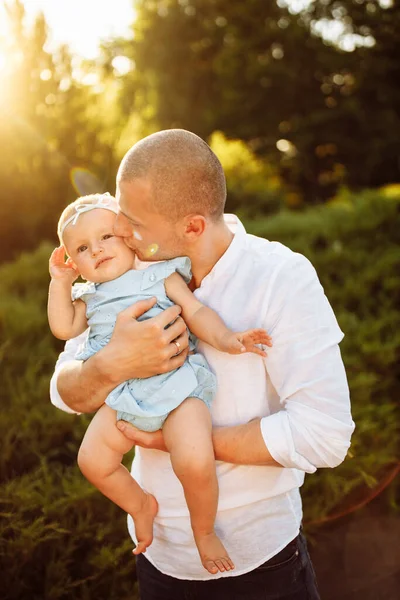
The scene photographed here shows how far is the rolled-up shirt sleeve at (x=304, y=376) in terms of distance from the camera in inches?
63.9

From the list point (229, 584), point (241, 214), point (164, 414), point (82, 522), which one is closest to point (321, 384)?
point (164, 414)

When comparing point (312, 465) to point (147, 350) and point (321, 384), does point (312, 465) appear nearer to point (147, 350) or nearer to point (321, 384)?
point (321, 384)

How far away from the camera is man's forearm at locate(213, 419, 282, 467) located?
168cm

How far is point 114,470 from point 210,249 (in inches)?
30.4

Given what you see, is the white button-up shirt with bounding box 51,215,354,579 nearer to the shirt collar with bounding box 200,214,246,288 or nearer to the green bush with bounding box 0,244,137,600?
the shirt collar with bounding box 200,214,246,288

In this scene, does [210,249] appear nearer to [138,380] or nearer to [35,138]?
[138,380]

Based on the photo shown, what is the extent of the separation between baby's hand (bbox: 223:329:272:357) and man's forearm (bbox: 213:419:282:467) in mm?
219

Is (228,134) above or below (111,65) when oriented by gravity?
below

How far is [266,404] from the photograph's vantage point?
5.90ft

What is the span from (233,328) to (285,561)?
29.5 inches

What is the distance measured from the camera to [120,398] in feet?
6.11

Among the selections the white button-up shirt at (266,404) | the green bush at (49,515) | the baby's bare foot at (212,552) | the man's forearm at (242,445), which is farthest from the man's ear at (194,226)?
the green bush at (49,515)

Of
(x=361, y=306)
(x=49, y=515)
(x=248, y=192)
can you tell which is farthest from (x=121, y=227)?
(x=248, y=192)

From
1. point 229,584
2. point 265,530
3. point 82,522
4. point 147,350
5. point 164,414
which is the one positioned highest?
point 147,350
